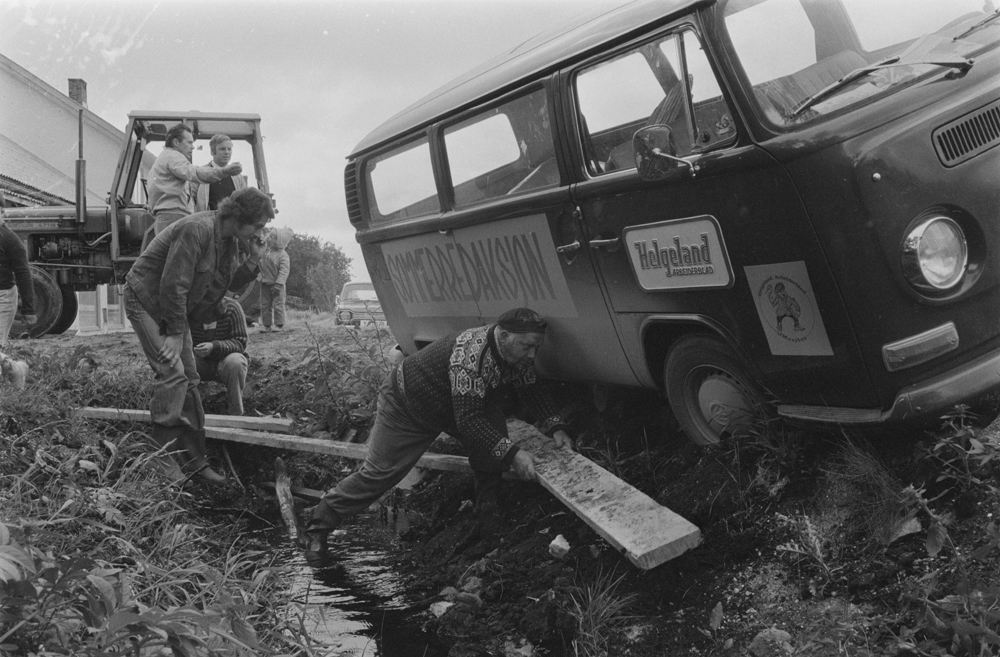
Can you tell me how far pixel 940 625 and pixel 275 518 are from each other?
4.73m

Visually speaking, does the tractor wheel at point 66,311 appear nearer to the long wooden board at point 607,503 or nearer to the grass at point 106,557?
the grass at point 106,557

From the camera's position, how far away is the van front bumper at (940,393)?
11.4 ft

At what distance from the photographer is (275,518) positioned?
21.4ft

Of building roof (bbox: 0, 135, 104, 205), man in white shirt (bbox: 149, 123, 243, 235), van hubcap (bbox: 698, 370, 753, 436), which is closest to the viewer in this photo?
van hubcap (bbox: 698, 370, 753, 436)

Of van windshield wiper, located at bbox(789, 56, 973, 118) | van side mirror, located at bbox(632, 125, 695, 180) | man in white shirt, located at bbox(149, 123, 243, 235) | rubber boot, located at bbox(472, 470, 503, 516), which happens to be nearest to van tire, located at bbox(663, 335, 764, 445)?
van side mirror, located at bbox(632, 125, 695, 180)

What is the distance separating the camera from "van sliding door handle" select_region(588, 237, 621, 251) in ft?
14.2

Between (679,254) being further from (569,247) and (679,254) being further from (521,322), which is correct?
(521,322)

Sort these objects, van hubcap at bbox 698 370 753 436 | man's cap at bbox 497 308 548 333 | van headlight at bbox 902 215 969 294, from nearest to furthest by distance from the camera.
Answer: van headlight at bbox 902 215 969 294, van hubcap at bbox 698 370 753 436, man's cap at bbox 497 308 548 333

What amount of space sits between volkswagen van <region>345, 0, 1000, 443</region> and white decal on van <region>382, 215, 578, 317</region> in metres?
0.03

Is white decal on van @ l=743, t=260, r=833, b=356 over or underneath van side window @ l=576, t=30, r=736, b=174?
underneath

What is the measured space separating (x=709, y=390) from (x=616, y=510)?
0.72 m

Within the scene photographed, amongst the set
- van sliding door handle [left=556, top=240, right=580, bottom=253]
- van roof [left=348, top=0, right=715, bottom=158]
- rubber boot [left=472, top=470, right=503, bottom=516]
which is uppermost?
van roof [left=348, top=0, right=715, bottom=158]

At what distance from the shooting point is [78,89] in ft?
67.1

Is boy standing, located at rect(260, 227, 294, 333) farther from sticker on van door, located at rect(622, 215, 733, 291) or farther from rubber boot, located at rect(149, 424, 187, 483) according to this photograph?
sticker on van door, located at rect(622, 215, 733, 291)
